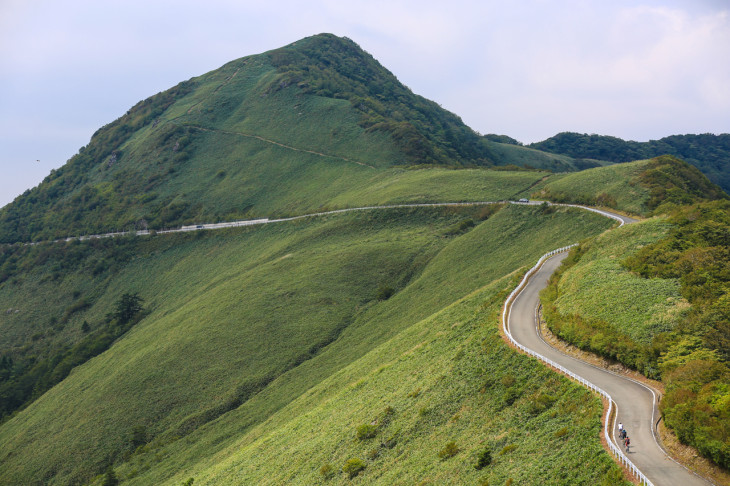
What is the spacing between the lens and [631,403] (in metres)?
22.2

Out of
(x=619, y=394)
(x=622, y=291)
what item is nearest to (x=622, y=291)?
(x=622, y=291)

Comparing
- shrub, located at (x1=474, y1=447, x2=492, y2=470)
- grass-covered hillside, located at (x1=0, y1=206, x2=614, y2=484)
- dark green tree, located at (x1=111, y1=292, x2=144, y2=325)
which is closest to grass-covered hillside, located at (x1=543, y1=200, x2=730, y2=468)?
grass-covered hillside, located at (x1=0, y1=206, x2=614, y2=484)

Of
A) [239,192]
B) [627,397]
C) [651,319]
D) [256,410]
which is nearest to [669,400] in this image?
[627,397]

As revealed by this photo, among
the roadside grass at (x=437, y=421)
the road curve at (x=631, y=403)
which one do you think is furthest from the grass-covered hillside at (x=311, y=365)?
the road curve at (x=631, y=403)

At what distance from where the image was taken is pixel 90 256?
436 ft

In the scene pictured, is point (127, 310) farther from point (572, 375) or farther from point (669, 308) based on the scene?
point (669, 308)

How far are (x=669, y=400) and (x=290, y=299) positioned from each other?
5714 cm

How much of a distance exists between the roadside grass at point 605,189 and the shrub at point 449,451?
4660 centimetres

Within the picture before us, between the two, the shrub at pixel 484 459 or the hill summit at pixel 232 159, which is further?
the hill summit at pixel 232 159

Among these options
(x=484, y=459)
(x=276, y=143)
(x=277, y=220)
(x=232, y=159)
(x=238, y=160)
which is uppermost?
(x=276, y=143)

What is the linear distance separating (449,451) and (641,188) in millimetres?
55354

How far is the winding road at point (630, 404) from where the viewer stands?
17344mm

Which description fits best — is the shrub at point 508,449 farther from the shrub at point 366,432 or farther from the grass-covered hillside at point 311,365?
the shrub at point 366,432

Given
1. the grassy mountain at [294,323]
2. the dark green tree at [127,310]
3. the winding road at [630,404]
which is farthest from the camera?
the dark green tree at [127,310]
